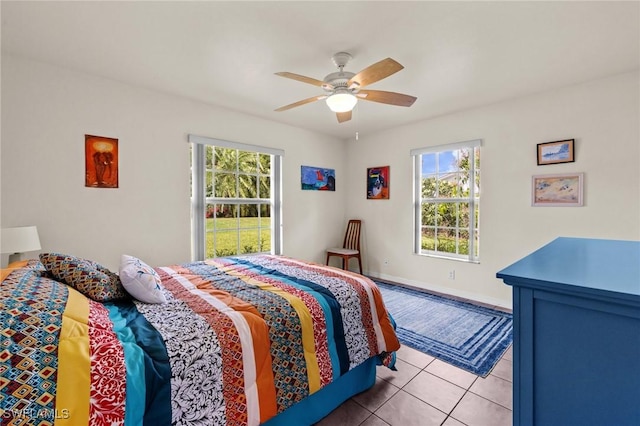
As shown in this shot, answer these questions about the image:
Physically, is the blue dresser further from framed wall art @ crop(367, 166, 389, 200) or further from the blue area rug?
framed wall art @ crop(367, 166, 389, 200)

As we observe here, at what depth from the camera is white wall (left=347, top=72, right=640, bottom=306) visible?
2.83 metres

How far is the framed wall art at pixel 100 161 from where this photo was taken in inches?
109

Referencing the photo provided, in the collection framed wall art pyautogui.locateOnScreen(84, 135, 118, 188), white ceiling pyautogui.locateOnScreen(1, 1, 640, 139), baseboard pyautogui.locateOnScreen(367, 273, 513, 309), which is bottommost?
baseboard pyautogui.locateOnScreen(367, 273, 513, 309)

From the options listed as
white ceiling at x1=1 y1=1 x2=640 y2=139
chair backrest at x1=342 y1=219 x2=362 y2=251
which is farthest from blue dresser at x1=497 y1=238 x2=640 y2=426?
chair backrest at x1=342 y1=219 x2=362 y2=251

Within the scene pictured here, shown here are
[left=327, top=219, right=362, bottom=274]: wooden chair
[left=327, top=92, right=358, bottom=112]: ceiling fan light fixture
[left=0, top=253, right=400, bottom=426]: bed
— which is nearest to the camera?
[left=0, top=253, right=400, bottom=426]: bed

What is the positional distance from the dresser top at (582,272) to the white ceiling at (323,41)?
1.62 m

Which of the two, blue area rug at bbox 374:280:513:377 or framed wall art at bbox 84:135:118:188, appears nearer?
blue area rug at bbox 374:280:513:377

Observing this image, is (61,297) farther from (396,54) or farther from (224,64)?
(396,54)

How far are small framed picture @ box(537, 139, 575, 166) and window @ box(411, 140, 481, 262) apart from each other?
68cm

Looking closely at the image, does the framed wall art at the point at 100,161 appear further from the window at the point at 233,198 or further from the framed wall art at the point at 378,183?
the framed wall art at the point at 378,183

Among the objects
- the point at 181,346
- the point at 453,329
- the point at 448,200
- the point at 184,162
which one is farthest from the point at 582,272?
the point at 184,162

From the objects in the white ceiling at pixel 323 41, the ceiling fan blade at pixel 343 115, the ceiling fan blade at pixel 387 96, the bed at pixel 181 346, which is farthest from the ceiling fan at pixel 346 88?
the bed at pixel 181 346

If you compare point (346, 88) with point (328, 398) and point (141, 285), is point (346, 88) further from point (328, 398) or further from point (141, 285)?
point (328, 398)

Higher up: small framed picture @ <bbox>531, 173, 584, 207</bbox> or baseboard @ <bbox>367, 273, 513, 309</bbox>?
small framed picture @ <bbox>531, 173, 584, 207</bbox>
